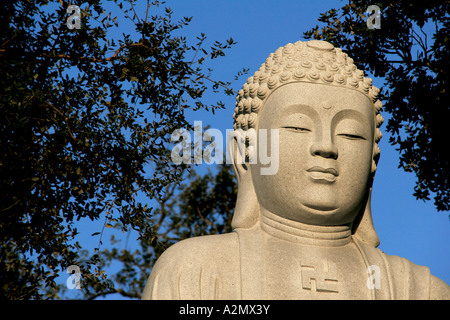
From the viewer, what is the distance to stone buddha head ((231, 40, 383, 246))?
6531 mm

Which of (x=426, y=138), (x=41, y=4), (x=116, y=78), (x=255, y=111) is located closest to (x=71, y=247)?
(x=116, y=78)

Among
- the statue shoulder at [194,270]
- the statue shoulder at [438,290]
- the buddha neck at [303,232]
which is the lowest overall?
the statue shoulder at [438,290]

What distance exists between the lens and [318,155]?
6531 mm

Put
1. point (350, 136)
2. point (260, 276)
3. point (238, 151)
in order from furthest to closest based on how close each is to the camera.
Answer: point (238, 151)
point (350, 136)
point (260, 276)

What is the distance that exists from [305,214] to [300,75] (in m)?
1.20

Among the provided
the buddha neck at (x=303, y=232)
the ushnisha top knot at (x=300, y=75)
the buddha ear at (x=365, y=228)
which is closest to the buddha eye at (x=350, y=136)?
the ushnisha top knot at (x=300, y=75)

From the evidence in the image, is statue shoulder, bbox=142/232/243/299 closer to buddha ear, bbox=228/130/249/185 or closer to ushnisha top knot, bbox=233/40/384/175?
buddha ear, bbox=228/130/249/185

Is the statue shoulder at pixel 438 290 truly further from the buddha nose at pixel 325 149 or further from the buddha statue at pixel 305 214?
A: the buddha nose at pixel 325 149

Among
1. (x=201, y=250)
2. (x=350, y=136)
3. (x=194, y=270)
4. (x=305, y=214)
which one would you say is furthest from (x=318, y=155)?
(x=194, y=270)

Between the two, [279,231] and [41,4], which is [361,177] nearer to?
[279,231]

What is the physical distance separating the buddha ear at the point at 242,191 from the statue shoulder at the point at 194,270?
0.37 meters

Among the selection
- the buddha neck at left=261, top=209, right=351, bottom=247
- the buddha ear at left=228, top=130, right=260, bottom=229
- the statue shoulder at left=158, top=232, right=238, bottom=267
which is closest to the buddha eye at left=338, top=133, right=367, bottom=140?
the buddha neck at left=261, top=209, right=351, bottom=247

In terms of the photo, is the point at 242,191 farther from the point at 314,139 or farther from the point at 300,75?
the point at 300,75

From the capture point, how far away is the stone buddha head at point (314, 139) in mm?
6531
